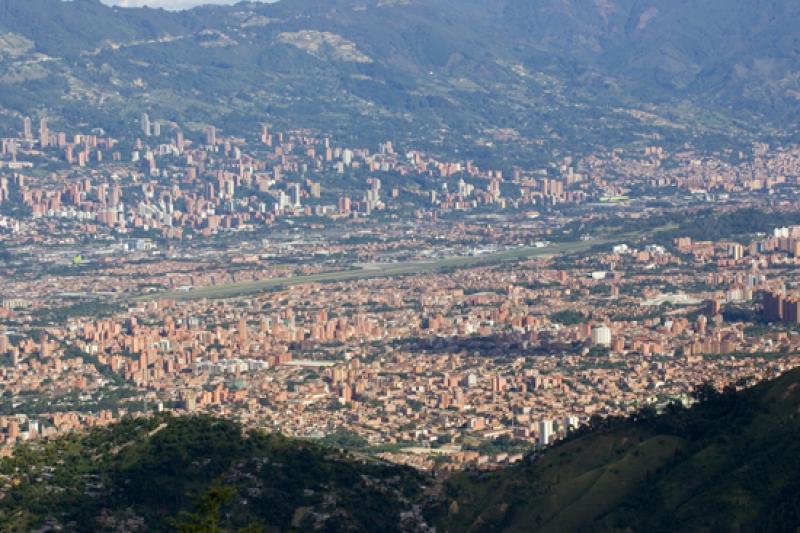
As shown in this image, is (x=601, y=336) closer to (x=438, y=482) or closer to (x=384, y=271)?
(x=438, y=482)

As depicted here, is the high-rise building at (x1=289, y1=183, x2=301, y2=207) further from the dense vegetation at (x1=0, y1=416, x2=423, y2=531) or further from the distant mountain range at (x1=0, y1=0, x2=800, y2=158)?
the dense vegetation at (x1=0, y1=416, x2=423, y2=531)

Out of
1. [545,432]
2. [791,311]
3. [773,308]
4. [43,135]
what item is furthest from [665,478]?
[43,135]

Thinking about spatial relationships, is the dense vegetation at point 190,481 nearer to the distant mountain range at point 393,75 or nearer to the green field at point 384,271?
the green field at point 384,271

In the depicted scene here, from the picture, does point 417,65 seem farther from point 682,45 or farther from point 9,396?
point 9,396

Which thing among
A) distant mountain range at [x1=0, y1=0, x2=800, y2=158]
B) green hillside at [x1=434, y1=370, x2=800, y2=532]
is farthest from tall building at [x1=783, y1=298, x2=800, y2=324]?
distant mountain range at [x1=0, y1=0, x2=800, y2=158]

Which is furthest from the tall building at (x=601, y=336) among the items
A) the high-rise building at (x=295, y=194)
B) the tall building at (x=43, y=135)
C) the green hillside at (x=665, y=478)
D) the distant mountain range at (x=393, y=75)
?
the distant mountain range at (x=393, y=75)

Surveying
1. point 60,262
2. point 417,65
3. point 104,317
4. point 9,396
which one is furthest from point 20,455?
point 417,65
